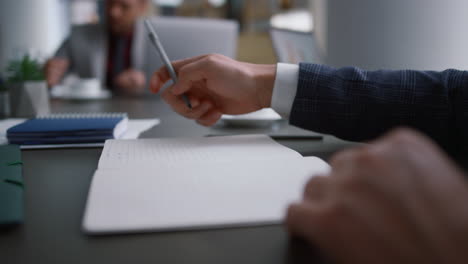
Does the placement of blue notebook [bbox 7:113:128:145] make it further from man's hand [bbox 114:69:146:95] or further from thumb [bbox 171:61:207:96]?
man's hand [bbox 114:69:146:95]

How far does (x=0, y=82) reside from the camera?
1.21 m

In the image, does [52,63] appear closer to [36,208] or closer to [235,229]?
[36,208]

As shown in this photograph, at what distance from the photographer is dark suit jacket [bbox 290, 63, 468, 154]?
666 mm

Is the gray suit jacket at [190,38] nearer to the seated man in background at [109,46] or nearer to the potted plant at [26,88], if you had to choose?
the seated man in background at [109,46]

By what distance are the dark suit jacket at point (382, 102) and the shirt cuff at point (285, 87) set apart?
2 centimetres

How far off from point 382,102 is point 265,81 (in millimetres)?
201

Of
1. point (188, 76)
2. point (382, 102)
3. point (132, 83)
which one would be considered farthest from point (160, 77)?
point (132, 83)

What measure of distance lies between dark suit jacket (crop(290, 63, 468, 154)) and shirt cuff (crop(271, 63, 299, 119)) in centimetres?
2

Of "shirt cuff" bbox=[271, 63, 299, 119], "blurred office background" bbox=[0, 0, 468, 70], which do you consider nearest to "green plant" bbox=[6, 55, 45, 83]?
"blurred office background" bbox=[0, 0, 468, 70]

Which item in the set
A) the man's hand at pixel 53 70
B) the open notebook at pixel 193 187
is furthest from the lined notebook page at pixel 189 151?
the man's hand at pixel 53 70

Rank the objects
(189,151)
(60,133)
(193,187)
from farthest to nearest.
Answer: (60,133), (189,151), (193,187)

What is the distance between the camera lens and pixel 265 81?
75 centimetres

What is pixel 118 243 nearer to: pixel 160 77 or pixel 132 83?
pixel 160 77

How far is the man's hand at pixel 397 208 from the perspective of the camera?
22 centimetres
